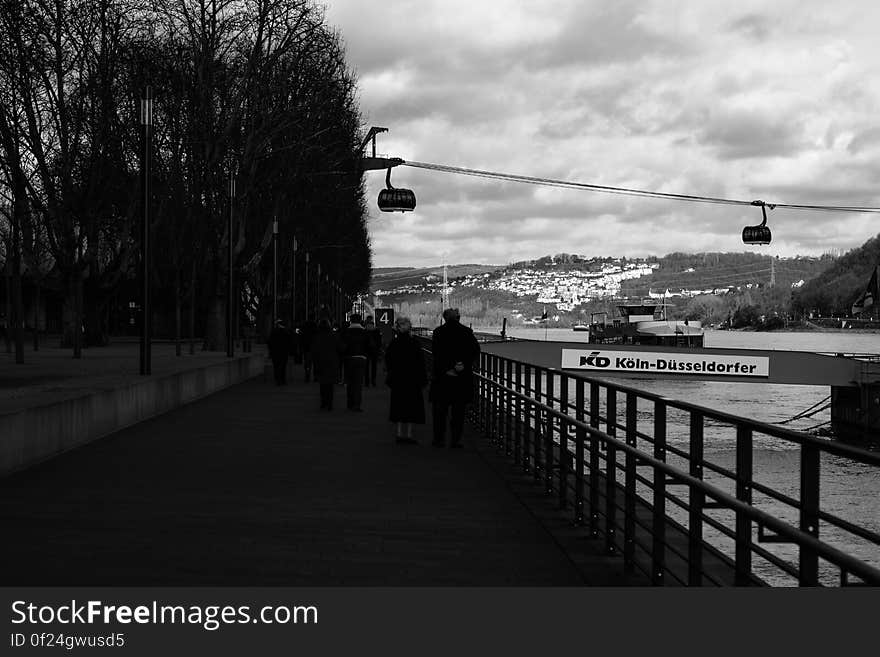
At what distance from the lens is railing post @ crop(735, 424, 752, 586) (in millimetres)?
6410

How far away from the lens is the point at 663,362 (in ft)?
170

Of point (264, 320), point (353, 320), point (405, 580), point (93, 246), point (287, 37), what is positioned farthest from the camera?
point (264, 320)

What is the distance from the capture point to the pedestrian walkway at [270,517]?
8.26 meters

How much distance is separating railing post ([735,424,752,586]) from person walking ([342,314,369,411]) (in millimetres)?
18264

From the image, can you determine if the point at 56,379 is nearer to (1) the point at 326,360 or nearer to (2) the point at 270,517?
(1) the point at 326,360

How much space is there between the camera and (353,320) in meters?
24.7

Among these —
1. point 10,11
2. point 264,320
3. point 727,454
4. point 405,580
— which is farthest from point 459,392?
point 264,320

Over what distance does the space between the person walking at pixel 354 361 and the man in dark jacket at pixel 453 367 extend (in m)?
7.31

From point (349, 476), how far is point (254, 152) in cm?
3270

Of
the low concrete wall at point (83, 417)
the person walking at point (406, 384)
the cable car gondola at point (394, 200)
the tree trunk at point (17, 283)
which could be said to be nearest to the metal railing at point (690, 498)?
the person walking at point (406, 384)

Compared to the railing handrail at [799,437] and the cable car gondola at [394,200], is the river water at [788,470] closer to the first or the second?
the railing handrail at [799,437]

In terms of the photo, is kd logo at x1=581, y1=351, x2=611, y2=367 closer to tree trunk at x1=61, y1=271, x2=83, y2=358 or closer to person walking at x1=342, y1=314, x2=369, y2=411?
tree trunk at x1=61, y1=271, x2=83, y2=358
